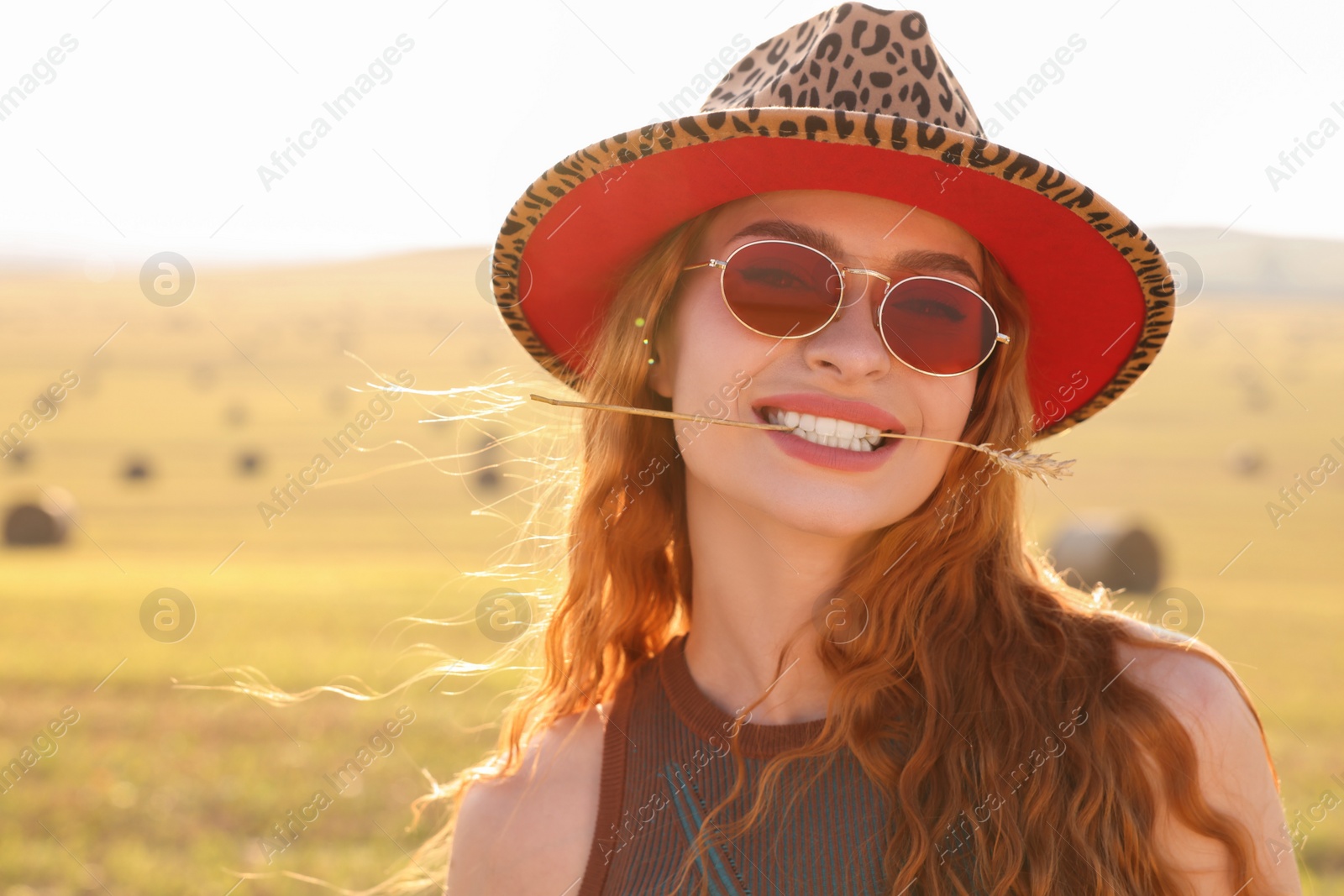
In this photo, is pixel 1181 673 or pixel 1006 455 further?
pixel 1006 455

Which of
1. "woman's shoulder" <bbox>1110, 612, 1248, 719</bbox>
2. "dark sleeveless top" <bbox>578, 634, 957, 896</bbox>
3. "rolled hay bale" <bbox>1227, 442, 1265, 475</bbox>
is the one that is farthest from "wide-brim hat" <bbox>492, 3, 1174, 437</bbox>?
"rolled hay bale" <bbox>1227, 442, 1265, 475</bbox>

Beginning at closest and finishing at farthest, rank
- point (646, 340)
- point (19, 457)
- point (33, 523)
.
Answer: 1. point (646, 340)
2. point (33, 523)
3. point (19, 457)

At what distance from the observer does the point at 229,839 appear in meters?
6.12

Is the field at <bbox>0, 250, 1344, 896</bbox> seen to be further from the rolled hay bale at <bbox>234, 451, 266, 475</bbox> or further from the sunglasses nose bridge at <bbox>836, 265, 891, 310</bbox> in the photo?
the sunglasses nose bridge at <bbox>836, 265, 891, 310</bbox>

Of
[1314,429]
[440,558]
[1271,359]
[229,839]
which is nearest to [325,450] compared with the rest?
[440,558]

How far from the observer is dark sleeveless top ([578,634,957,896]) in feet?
7.11

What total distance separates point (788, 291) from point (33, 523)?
21380mm

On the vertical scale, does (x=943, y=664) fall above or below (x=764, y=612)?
above

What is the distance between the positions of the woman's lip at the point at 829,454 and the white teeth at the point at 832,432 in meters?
0.01

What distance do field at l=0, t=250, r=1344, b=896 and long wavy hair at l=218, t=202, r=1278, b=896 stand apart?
477 mm

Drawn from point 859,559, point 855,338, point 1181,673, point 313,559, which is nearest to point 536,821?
point 859,559

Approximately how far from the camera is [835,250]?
8.10 feet

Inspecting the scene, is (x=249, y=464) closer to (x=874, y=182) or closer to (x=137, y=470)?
(x=137, y=470)

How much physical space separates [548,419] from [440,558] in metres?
17.0
